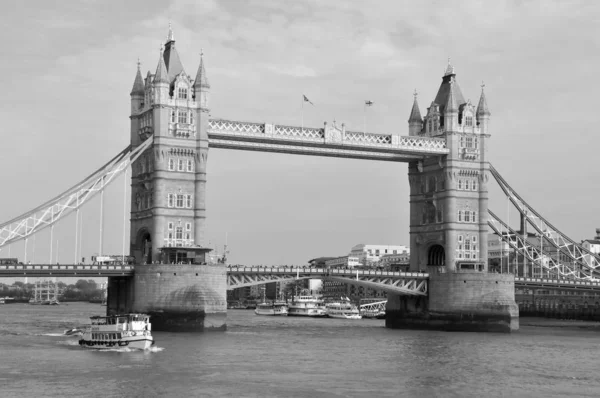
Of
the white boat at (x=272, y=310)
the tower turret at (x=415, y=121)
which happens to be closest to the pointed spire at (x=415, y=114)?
the tower turret at (x=415, y=121)

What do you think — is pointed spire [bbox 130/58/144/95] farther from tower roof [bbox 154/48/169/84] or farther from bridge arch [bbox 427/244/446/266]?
bridge arch [bbox 427/244/446/266]

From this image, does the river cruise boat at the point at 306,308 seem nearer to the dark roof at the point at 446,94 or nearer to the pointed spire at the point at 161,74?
the dark roof at the point at 446,94

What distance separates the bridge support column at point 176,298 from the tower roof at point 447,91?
40.8 m

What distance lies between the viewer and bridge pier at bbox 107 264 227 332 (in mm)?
96625

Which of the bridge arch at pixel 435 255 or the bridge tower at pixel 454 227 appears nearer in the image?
the bridge tower at pixel 454 227

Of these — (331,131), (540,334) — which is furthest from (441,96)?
(540,334)

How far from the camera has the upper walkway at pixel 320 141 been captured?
348ft

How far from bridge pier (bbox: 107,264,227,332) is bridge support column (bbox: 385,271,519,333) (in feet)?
92.0

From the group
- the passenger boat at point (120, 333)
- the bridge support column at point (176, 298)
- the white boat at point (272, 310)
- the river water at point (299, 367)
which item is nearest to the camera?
the river water at point (299, 367)

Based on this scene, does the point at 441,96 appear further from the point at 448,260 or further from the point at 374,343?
the point at 374,343

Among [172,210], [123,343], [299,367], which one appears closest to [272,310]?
[172,210]

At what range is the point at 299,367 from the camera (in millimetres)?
68750

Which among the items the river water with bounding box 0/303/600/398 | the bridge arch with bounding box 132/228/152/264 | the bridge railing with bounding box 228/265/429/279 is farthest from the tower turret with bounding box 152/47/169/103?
the river water with bounding box 0/303/600/398

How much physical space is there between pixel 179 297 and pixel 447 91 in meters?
45.4
